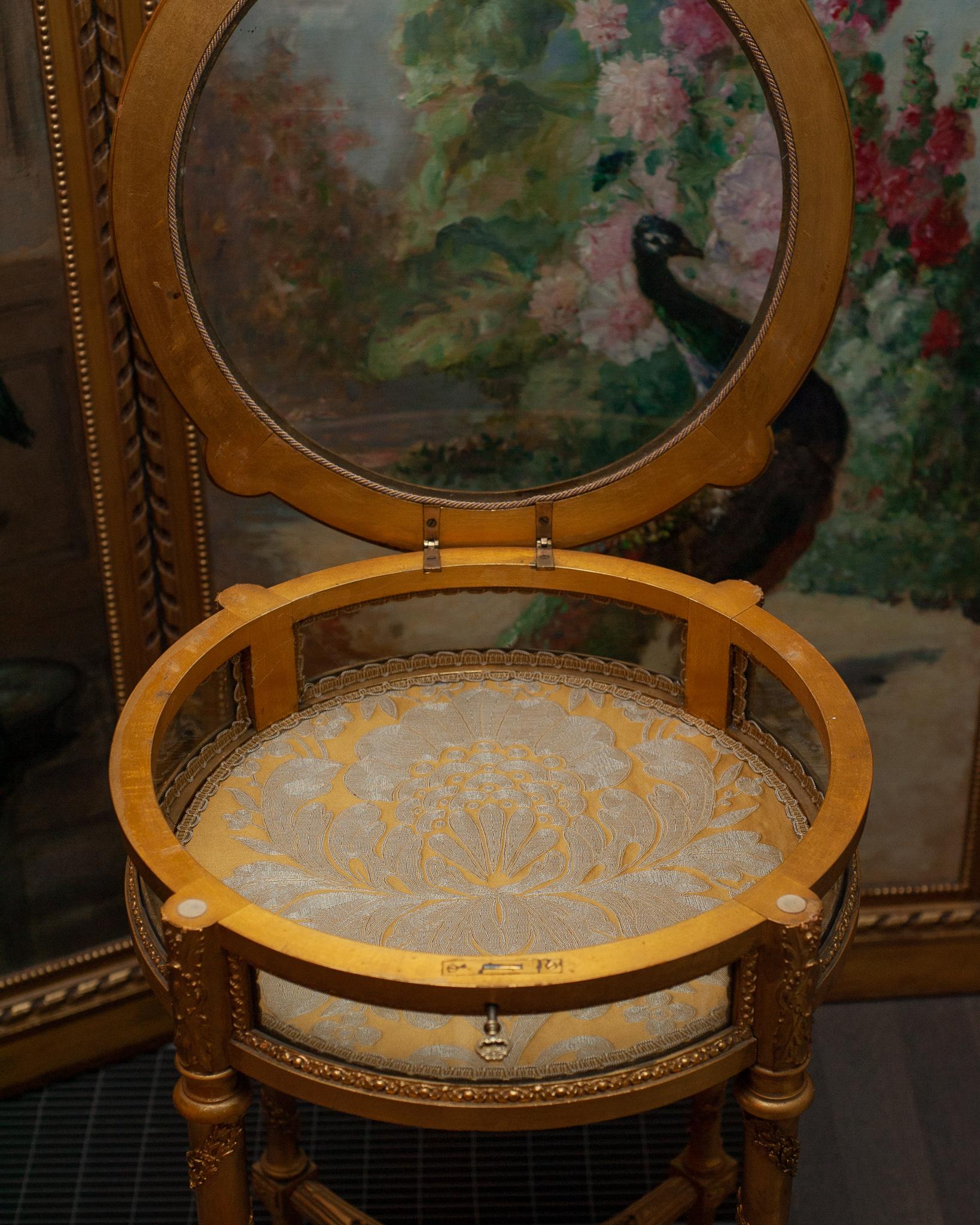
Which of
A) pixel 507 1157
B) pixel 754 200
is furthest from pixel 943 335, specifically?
pixel 507 1157

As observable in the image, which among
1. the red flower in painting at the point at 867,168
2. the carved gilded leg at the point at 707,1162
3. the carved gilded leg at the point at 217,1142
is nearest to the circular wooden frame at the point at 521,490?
the red flower in painting at the point at 867,168

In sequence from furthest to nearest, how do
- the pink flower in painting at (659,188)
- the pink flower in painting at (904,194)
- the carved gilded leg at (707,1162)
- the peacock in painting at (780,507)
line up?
the peacock in painting at (780,507) < the pink flower in painting at (904,194) < the carved gilded leg at (707,1162) < the pink flower in painting at (659,188)

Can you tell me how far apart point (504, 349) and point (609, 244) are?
153mm

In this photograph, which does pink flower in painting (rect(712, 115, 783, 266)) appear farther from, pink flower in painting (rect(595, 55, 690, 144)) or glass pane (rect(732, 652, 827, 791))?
glass pane (rect(732, 652, 827, 791))

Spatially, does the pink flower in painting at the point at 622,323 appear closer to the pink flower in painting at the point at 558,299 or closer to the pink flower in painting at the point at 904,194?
the pink flower in painting at the point at 558,299

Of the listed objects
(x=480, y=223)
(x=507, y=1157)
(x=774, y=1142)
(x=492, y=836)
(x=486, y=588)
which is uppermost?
(x=480, y=223)

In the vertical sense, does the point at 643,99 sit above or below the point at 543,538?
above

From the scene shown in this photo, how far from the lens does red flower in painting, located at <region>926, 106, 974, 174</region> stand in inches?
70.2

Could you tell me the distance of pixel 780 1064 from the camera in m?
1.07

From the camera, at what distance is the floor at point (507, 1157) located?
6.18 ft

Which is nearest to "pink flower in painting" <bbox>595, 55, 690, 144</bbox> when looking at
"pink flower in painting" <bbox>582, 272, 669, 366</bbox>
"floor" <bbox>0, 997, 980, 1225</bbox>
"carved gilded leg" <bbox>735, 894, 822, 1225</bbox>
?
"pink flower in painting" <bbox>582, 272, 669, 366</bbox>

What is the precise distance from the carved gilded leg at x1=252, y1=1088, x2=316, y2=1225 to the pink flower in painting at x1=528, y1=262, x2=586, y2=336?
982mm

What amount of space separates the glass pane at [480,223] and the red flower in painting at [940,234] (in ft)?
1.87

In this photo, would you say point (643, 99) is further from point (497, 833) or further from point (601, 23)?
point (497, 833)
